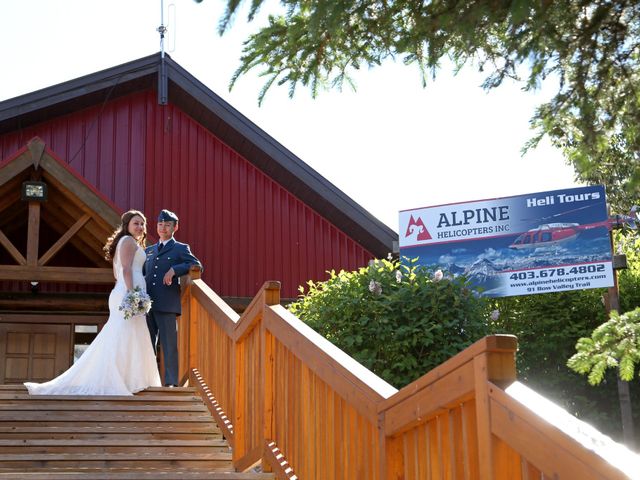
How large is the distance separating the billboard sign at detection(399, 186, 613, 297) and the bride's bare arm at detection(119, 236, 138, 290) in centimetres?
817

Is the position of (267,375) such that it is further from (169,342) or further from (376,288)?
(376,288)

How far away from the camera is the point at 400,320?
959cm

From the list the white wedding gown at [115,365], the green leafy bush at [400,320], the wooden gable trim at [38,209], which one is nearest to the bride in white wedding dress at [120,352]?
the white wedding gown at [115,365]

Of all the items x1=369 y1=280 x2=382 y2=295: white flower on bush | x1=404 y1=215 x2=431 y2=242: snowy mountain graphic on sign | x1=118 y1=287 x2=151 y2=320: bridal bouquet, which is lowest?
x1=118 y1=287 x2=151 y2=320: bridal bouquet

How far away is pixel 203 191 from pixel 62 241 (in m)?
3.91

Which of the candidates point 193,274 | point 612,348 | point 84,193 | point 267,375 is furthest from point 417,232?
point 612,348

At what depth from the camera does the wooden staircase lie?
6.02 meters

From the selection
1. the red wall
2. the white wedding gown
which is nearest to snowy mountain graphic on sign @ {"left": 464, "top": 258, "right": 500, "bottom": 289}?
the red wall

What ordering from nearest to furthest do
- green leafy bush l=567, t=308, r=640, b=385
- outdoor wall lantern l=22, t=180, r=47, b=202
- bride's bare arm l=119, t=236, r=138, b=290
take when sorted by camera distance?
green leafy bush l=567, t=308, r=640, b=385 < bride's bare arm l=119, t=236, r=138, b=290 < outdoor wall lantern l=22, t=180, r=47, b=202

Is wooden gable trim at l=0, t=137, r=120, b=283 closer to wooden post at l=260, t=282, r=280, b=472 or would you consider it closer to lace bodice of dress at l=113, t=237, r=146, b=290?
lace bodice of dress at l=113, t=237, r=146, b=290

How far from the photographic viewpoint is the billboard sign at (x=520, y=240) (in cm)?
1567

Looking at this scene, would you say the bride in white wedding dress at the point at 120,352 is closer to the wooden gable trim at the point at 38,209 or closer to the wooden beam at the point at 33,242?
the wooden gable trim at the point at 38,209

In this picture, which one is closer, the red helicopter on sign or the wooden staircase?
the wooden staircase

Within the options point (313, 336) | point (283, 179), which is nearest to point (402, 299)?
point (313, 336)
